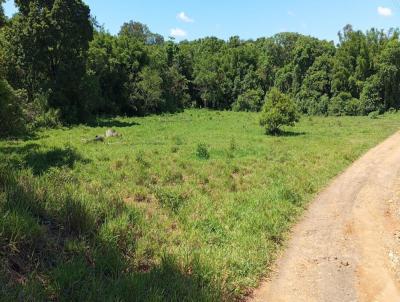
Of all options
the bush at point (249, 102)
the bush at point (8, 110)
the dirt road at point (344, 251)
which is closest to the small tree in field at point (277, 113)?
the dirt road at point (344, 251)

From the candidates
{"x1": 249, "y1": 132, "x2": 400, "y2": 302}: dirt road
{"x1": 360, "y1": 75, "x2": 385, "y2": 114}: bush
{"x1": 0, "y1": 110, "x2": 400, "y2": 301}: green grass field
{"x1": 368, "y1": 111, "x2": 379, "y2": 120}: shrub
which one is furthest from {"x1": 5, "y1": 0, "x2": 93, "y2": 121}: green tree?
{"x1": 360, "y1": 75, "x2": 385, "y2": 114}: bush

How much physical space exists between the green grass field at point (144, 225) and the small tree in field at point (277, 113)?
47.0 feet

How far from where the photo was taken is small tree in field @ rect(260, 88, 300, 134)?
3378 cm

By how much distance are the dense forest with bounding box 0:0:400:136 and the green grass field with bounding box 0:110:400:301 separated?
9.69 metres

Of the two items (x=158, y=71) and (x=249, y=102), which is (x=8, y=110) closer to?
(x=158, y=71)

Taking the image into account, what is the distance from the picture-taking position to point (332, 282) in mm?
8289

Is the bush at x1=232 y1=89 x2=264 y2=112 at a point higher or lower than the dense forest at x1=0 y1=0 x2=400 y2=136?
lower

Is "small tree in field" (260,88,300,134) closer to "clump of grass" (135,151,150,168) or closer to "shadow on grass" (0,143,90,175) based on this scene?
"clump of grass" (135,151,150,168)

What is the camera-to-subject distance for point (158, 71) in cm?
6456

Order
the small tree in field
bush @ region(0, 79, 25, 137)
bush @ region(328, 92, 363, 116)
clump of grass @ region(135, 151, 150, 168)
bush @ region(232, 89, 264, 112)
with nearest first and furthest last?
clump of grass @ region(135, 151, 150, 168)
bush @ region(0, 79, 25, 137)
the small tree in field
bush @ region(328, 92, 363, 116)
bush @ region(232, 89, 264, 112)

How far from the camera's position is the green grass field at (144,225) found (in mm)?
6496

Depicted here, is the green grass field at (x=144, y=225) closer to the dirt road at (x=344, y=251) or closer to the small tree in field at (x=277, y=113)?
the dirt road at (x=344, y=251)

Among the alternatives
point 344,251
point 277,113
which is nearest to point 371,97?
point 277,113

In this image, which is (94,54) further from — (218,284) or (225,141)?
(218,284)
